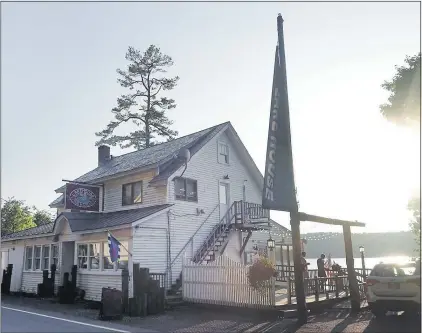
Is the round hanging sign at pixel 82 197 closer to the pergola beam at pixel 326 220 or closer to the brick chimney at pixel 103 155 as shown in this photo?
the brick chimney at pixel 103 155

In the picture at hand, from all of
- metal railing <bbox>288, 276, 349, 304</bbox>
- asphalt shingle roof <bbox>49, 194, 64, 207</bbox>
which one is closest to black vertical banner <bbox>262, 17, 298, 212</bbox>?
metal railing <bbox>288, 276, 349, 304</bbox>

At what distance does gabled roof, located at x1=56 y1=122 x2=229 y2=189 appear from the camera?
20.7 m

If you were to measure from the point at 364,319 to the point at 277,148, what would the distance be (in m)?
5.82

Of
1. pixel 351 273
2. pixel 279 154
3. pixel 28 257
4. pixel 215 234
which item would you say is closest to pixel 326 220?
pixel 351 273

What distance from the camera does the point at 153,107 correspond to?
4153 centimetres

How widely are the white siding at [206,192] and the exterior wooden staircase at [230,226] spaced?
0.38 m

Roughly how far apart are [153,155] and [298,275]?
42.5 feet

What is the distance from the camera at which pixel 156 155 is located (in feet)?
74.0

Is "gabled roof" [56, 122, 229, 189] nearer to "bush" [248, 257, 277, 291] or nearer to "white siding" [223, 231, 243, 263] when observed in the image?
"white siding" [223, 231, 243, 263]

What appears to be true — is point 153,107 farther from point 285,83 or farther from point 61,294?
point 285,83

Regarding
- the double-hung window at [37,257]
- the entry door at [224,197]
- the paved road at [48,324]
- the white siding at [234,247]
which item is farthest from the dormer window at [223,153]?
the paved road at [48,324]

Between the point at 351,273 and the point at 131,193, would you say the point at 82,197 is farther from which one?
the point at 351,273

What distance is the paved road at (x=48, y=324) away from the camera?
35.2ft

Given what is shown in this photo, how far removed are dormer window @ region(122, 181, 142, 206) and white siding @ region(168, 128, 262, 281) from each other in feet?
7.44
